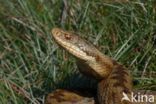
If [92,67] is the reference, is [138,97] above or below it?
below

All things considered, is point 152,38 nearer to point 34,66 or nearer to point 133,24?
point 133,24

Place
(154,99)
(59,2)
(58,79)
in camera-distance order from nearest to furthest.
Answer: (154,99) < (58,79) < (59,2)

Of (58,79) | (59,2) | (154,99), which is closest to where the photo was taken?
(154,99)

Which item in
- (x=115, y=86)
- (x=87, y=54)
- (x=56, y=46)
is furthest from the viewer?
(x=56, y=46)

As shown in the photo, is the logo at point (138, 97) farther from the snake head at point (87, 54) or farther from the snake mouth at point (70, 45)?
the snake mouth at point (70, 45)

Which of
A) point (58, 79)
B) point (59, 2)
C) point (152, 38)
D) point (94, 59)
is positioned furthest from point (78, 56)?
point (59, 2)

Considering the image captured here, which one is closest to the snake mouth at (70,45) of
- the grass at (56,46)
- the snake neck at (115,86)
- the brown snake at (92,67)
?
the brown snake at (92,67)

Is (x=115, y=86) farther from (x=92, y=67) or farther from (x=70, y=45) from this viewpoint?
(x=70, y=45)

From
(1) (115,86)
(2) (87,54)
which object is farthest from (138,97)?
(2) (87,54)
